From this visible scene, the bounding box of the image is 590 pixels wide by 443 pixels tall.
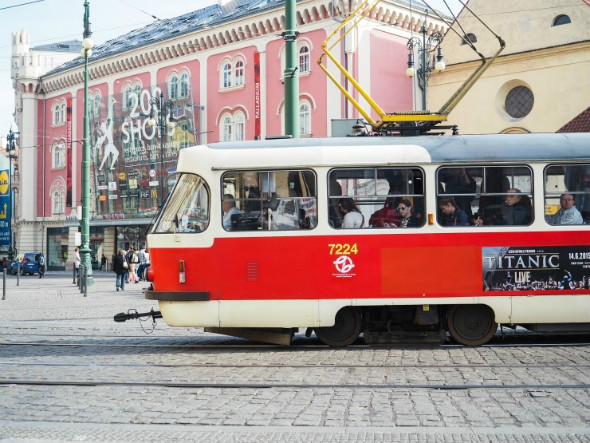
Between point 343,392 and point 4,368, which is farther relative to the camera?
point 4,368

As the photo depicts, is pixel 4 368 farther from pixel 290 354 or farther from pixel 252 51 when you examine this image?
pixel 252 51

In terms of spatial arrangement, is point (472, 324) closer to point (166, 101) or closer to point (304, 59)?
point (304, 59)

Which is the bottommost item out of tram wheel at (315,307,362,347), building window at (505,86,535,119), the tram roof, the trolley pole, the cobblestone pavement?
the cobblestone pavement

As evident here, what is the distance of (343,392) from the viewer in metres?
7.61

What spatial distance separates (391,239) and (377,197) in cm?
61

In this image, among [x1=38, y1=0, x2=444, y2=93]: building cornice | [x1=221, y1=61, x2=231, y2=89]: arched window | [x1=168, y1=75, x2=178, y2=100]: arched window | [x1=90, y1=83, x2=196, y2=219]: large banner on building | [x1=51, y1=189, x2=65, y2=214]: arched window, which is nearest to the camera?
[x1=38, y1=0, x2=444, y2=93]: building cornice

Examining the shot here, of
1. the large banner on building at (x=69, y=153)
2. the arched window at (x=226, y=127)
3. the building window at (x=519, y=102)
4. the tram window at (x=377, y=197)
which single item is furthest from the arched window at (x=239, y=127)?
the tram window at (x=377, y=197)

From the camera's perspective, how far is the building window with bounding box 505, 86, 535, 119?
34469 mm

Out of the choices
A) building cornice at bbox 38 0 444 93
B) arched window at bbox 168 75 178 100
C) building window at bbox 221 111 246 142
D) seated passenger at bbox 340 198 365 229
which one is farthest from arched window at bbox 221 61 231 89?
seated passenger at bbox 340 198 365 229

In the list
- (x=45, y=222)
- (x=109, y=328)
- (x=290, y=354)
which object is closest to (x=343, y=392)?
(x=290, y=354)

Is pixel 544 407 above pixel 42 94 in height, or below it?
below

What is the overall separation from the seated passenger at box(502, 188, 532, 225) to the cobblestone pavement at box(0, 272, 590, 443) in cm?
178

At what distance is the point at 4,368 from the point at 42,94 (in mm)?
57692

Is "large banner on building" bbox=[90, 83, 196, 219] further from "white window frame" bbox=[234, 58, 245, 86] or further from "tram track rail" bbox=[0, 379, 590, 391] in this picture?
"tram track rail" bbox=[0, 379, 590, 391]
